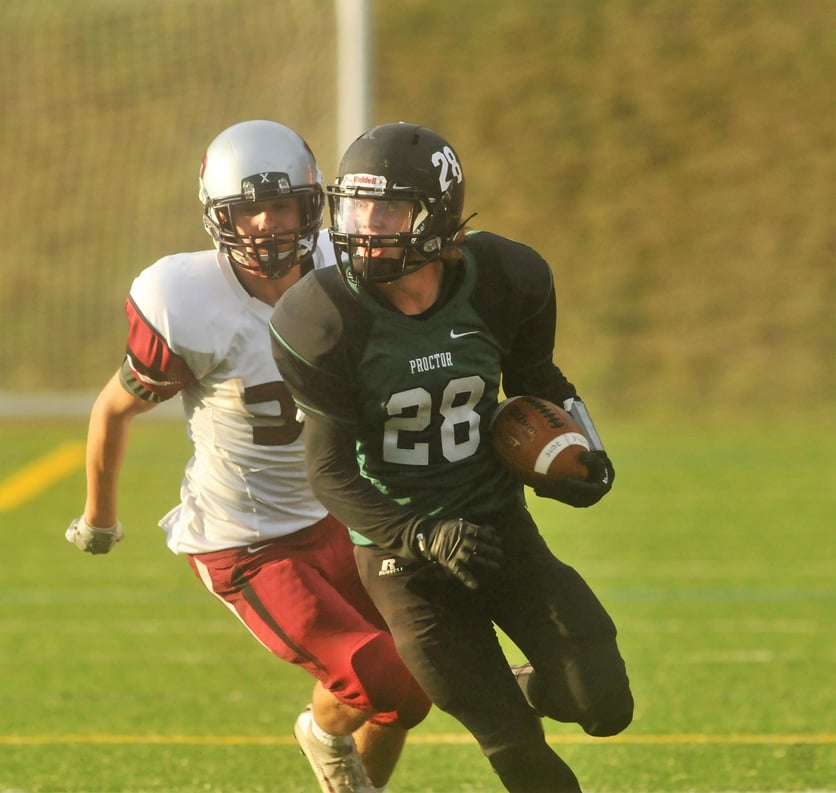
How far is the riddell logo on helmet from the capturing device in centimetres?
308

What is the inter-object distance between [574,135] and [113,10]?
18.0 ft

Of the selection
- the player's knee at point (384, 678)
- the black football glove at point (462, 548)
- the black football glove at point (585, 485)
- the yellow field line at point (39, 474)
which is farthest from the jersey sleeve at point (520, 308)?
the yellow field line at point (39, 474)

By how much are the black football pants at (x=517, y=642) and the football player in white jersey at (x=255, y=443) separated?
30 centimetres

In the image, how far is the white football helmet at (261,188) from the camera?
137 inches

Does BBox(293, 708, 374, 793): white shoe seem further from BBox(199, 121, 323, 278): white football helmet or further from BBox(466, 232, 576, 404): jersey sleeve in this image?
BBox(199, 121, 323, 278): white football helmet

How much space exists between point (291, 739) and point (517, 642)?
74.3 inches

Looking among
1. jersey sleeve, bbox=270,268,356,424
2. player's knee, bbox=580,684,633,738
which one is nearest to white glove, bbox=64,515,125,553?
jersey sleeve, bbox=270,268,356,424

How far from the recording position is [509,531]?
320cm

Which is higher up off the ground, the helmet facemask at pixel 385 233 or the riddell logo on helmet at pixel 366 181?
the riddell logo on helmet at pixel 366 181

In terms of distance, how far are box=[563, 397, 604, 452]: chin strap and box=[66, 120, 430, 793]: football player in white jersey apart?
62 centimetres

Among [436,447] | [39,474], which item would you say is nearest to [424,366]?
[436,447]

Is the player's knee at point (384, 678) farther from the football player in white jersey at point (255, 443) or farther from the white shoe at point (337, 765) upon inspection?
the white shoe at point (337, 765)

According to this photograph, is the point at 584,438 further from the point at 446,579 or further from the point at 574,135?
the point at 574,135

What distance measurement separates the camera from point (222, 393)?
356cm
